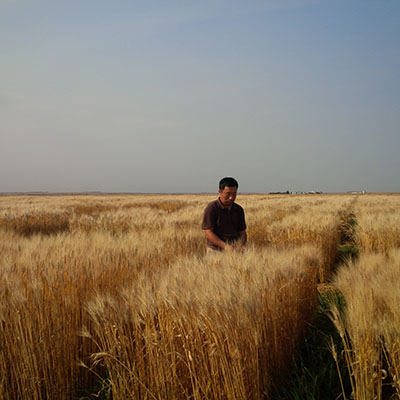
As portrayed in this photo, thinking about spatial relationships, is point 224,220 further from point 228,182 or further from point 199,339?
point 199,339

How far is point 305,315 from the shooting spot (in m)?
2.52

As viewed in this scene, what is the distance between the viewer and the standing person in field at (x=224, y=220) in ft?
13.1

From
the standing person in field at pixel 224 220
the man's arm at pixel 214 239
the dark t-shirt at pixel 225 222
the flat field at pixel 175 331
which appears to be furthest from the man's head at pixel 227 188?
the flat field at pixel 175 331

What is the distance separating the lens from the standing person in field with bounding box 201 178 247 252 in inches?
157

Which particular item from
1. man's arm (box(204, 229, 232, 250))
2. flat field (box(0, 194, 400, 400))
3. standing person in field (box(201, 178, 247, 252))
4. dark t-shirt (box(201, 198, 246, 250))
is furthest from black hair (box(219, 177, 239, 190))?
flat field (box(0, 194, 400, 400))

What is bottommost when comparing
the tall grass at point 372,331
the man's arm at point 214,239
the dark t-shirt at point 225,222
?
the tall grass at point 372,331

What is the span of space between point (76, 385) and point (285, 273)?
4.83ft

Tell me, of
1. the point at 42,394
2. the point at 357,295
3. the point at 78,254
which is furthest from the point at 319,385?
the point at 78,254

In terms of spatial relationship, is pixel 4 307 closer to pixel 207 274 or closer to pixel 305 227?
pixel 207 274

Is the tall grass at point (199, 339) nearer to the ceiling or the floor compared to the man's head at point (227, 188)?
nearer to the floor

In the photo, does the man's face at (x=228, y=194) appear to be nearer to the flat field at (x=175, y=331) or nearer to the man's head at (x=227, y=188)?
the man's head at (x=227, y=188)

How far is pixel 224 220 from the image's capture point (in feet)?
13.8

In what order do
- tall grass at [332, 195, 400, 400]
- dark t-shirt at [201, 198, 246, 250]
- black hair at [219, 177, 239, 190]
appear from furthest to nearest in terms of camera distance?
dark t-shirt at [201, 198, 246, 250] < black hair at [219, 177, 239, 190] < tall grass at [332, 195, 400, 400]

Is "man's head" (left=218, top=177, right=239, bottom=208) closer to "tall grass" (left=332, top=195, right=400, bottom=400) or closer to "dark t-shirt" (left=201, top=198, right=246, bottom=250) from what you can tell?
"dark t-shirt" (left=201, top=198, right=246, bottom=250)
